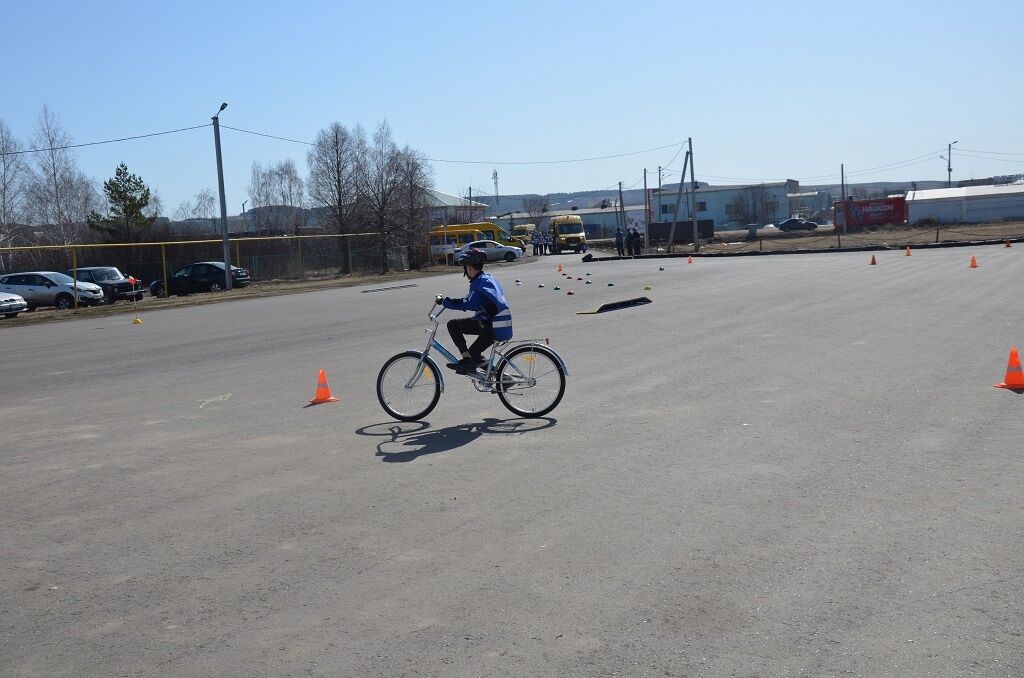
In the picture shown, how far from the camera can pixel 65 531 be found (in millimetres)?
6598

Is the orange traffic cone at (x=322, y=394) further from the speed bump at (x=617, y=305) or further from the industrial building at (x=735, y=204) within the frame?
the industrial building at (x=735, y=204)

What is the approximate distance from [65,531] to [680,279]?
27482 mm

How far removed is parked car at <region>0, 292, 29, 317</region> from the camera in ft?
105

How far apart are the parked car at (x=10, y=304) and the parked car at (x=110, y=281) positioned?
6.42m

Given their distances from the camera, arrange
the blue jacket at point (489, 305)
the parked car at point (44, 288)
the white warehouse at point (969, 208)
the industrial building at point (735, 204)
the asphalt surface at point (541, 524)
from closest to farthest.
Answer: the asphalt surface at point (541, 524)
the blue jacket at point (489, 305)
the parked car at point (44, 288)
the white warehouse at point (969, 208)
the industrial building at point (735, 204)

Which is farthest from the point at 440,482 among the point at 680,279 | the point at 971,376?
the point at 680,279

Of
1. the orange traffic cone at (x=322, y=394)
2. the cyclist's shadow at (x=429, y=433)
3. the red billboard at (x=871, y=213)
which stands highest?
the red billboard at (x=871, y=213)

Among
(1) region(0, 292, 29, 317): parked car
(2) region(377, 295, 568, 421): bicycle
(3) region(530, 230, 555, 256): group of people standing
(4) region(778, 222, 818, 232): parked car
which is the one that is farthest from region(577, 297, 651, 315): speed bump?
(4) region(778, 222, 818, 232): parked car

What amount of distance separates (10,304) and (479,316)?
2746 centimetres

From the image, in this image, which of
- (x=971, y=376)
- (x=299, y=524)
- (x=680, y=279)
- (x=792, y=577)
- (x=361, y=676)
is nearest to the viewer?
(x=361, y=676)

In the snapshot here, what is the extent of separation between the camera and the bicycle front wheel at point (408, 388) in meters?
10.0

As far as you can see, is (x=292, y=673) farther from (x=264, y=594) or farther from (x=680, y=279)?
(x=680, y=279)

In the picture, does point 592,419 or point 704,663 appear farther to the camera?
point 592,419

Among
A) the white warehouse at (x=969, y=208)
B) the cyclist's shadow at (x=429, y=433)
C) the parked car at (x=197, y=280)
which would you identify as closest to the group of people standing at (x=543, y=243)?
the white warehouse at (x=969, y=208)
